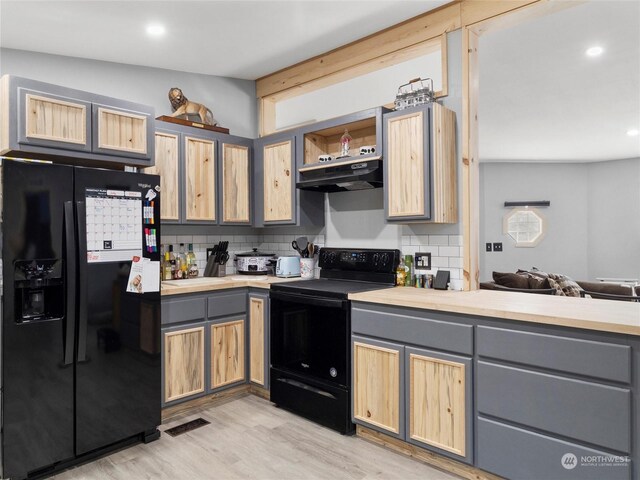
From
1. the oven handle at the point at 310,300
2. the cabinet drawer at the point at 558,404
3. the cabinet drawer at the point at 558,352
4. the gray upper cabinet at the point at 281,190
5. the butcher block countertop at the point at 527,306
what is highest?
the gray upper cabinet at the point at 281,190

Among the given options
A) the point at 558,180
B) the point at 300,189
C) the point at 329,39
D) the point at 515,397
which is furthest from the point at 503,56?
the point at 558,180

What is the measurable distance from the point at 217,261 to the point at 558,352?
8.73ft

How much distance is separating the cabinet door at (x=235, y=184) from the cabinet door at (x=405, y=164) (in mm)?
1411

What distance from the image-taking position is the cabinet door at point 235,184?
3.54 meters

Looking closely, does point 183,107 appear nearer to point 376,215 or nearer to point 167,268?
point 167,268

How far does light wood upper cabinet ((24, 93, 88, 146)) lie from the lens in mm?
2318

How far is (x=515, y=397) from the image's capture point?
196 centimetres

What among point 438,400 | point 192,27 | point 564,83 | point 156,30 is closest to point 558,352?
point 438,400

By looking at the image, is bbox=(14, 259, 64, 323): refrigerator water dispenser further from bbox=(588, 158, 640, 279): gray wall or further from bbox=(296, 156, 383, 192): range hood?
bbox=(588, 158, 640, 279): gray wall

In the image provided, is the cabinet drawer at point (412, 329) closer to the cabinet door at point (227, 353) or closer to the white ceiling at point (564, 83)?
the cabinet door at point (227, 353)

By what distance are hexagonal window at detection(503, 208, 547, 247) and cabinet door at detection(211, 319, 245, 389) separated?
618 centimetres

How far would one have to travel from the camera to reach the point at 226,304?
10.3ft

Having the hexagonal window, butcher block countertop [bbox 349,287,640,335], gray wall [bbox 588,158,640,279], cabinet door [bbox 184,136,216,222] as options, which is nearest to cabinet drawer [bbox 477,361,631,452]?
butcher block countertop [bbox 349,287,640,335]

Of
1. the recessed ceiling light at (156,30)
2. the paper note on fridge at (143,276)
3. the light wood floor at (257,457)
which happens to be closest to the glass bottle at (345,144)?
the recessed ceiling light at (156,30)
